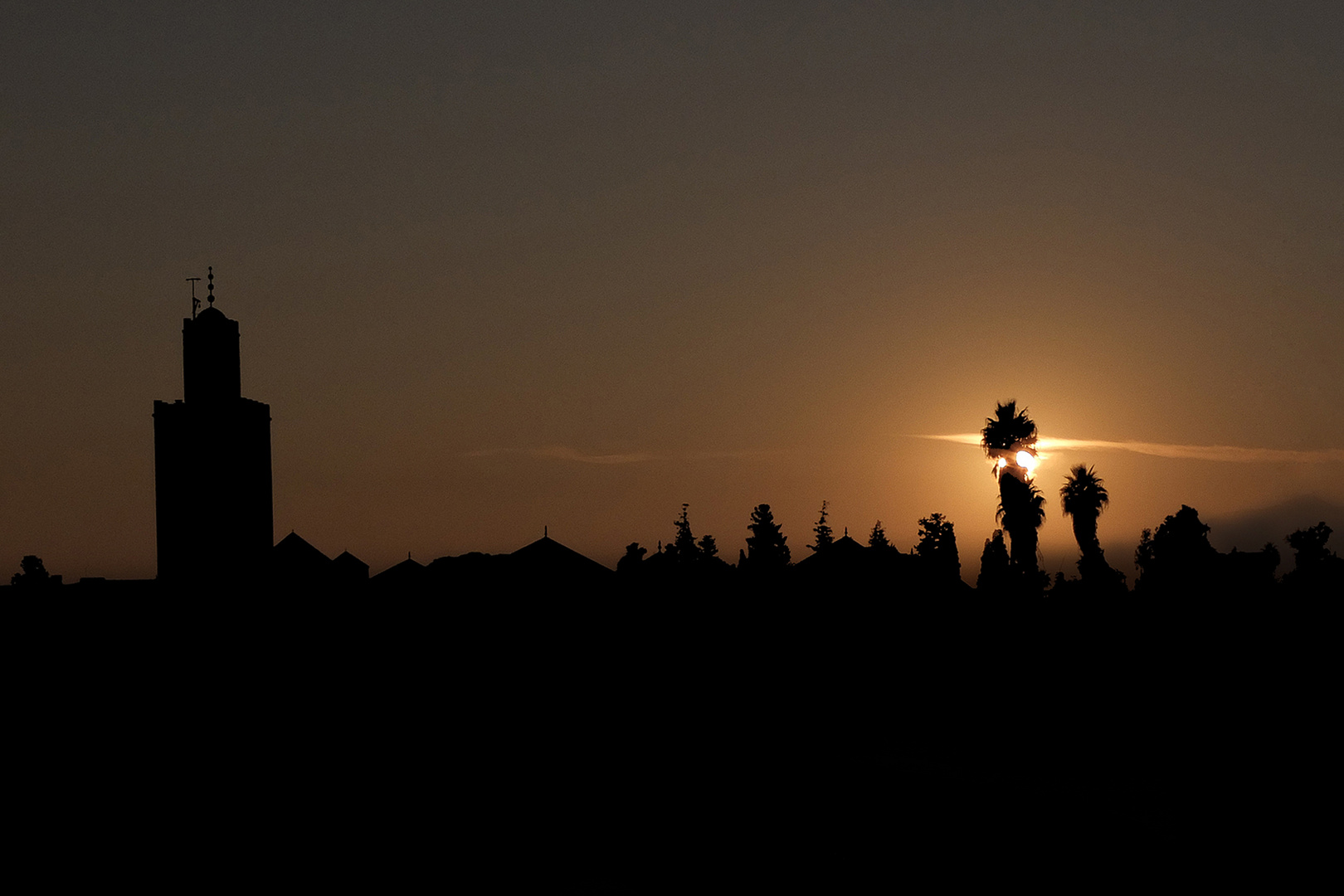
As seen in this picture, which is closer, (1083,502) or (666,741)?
(666,741)

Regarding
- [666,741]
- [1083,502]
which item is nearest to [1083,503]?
[1083,502]

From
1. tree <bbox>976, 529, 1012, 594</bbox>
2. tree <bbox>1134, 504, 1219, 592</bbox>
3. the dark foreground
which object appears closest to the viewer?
the dark foreground

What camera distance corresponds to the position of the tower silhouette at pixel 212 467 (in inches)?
2188

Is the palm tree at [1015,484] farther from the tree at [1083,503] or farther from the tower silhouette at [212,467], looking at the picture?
the tower silhouette at [212,467]

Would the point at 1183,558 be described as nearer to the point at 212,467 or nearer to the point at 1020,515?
the point at 1020,515

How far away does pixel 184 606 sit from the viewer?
135 feet

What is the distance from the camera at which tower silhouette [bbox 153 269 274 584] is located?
5556cm

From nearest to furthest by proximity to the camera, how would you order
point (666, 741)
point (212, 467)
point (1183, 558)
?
point (666, 741)
point (1183, 558)
point (212, 467)

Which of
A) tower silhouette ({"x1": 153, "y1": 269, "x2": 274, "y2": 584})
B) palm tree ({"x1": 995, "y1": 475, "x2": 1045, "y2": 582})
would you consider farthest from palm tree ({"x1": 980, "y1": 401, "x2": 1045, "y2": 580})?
tower silhouette ({"x1": 153, "y1": 269, "x2": 274, "y2": 584})

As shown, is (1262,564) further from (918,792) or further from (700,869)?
(700,869)

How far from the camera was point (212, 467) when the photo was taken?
56656 mm

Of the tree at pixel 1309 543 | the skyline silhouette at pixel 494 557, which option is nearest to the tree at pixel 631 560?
the skyline silhouette at pixel 494 557

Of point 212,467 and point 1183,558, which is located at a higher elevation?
point 212,467

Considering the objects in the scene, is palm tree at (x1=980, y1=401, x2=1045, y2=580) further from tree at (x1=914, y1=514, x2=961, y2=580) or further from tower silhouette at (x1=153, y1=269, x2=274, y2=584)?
tower silhouette at (x1=153, y1=269, x2=274, y2=584)
